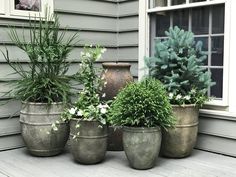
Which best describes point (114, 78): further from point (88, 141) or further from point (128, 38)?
point (128, 38)

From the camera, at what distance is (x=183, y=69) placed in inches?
132

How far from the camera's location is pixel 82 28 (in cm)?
436

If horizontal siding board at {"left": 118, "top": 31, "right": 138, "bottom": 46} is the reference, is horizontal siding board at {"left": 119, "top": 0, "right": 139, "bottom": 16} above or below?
above

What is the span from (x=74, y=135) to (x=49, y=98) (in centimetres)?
48

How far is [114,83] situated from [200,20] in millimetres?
1146

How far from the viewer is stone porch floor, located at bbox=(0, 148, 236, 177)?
2.97 m

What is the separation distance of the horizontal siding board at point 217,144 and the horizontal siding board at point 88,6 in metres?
2.04

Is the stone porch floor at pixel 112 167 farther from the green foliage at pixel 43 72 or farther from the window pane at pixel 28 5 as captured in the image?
the window pane at pixel 28 5

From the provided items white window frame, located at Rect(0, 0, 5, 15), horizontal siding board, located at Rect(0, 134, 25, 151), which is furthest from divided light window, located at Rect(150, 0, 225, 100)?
horizontal siding board, located at Rect(0, 134, 25, 151)

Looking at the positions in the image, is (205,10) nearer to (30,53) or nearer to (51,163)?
(30,53)

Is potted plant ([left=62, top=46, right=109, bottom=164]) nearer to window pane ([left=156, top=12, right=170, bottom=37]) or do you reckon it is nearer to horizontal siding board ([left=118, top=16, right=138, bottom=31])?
window pane ([left=156, top=12, right=170, bottom=37])

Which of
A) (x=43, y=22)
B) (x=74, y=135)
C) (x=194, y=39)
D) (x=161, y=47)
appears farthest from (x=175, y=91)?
(x=43, y=22)

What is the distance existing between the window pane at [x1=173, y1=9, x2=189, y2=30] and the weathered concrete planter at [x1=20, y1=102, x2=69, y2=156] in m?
1.61

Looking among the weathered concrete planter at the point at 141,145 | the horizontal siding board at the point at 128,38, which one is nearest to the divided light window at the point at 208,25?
the horizontal siding board at the point at 128,38
